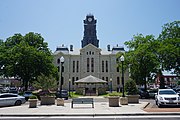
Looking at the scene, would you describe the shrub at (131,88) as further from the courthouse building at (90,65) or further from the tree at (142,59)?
the courthouse building at (90,65)

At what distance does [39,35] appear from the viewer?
162ft

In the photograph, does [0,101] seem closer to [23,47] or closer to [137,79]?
[23,47]

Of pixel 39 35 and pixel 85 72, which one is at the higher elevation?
pixel 39 35

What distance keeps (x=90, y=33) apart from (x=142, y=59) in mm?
42723

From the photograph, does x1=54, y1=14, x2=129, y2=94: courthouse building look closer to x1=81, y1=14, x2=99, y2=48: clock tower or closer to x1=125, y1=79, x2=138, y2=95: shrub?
x1=81, y1=14, x2=99, y2=48: clock tower

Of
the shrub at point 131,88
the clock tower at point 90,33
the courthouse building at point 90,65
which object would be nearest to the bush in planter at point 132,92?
the shrub at point 131,88

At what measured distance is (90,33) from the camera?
272 ft

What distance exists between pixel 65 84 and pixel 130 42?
32752mm

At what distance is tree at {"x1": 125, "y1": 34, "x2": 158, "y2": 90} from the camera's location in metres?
42.3

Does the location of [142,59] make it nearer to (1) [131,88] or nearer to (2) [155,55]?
(2) [155,55]

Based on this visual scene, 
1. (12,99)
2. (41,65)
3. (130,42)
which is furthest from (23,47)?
(130,42)

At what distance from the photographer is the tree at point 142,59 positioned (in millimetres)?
42344

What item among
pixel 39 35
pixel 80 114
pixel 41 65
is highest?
pixel 39 35

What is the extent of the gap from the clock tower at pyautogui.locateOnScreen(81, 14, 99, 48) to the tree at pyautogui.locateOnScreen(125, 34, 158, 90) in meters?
36.3
